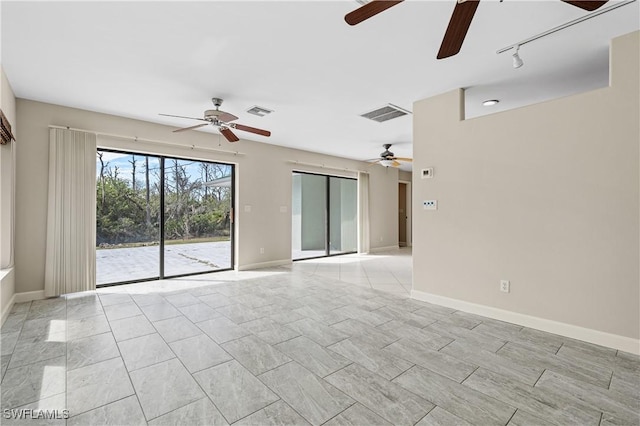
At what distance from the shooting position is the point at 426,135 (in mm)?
3869

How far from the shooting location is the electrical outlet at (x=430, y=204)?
380 centimetres

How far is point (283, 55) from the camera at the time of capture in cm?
280

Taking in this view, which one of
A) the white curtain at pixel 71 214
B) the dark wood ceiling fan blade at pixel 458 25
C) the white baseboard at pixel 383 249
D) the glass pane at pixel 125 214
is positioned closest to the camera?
the dark wood ceiling fan blade at pixel 458 25

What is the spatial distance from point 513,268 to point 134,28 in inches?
169

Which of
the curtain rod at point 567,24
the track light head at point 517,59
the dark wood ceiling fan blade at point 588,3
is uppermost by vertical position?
the curtain rod at point 567,24

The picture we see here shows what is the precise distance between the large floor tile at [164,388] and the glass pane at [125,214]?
10.5 ft

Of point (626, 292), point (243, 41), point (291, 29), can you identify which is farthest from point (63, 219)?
point (626, 292)

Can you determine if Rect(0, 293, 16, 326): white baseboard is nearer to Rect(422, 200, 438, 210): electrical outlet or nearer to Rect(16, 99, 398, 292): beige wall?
Rect(16, 99, 398, 292): beige wall

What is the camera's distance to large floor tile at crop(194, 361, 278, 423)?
1.78 metres

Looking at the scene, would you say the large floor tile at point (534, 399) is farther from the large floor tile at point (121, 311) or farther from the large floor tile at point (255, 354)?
the large floor tile at point (121, 311)

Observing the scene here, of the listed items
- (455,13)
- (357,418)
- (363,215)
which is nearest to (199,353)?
(357,418)

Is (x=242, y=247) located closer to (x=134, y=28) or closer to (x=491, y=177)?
(x=134, y=28)

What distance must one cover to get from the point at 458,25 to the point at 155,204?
5008mm

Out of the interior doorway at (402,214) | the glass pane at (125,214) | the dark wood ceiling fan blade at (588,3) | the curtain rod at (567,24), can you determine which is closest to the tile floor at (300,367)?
the glass pane at (125,214)
